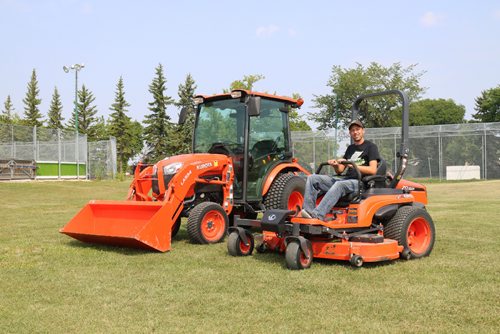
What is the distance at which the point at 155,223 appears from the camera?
7.43 metres

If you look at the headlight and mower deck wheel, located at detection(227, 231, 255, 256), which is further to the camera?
the headlight

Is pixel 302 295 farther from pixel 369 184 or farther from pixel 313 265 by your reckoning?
→ pixel 369 184

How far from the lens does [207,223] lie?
332 inches

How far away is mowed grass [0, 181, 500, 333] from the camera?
429cm

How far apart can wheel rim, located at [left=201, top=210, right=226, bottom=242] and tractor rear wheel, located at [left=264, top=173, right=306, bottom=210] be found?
105 cm

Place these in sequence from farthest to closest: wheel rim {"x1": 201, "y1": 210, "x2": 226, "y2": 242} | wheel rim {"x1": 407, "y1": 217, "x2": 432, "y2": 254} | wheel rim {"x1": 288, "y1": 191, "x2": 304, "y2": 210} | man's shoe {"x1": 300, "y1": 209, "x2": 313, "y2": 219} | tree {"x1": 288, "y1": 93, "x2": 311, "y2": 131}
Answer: tree {"x1": 288, "y1": 93, "x2": 311, "y2": 131}
wheel rim {"x1": 288, "y1": 191, "x2": 304, "y2": 210}
wheel rim {"x1": 201, "y1": 210, "x2": 226, "y2": 242}
wheel rim {"x1": 407, "y1": 217, "x2": 432, "y2": 254}
man's shoe {"x1": 300, "y1": 209, "x2": 313, "y2": 219}

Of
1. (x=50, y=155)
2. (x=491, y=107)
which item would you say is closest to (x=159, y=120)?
(x=50, y=155)

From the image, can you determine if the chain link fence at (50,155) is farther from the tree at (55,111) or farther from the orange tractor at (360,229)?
the tree at (55,111)

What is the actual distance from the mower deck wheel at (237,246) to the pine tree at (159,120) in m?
47.0

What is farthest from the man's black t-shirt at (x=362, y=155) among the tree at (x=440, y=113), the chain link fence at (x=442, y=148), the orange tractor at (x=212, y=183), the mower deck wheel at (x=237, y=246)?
the tree at (x=440, y=113)

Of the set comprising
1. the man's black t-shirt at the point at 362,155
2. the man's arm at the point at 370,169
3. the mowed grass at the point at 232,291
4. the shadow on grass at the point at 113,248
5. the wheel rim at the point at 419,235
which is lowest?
the mowed grass at the point at 232,291

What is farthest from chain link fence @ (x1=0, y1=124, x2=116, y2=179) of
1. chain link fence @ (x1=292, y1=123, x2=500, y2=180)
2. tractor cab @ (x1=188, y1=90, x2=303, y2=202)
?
tractor cab @ (x1=188, y1=90, x2=303, y2=202)

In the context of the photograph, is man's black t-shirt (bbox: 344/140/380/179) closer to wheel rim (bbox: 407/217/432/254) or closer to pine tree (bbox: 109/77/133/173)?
wheel rim (bbox: 407/217/432/254)

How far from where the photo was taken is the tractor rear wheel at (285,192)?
9156 millimetres
